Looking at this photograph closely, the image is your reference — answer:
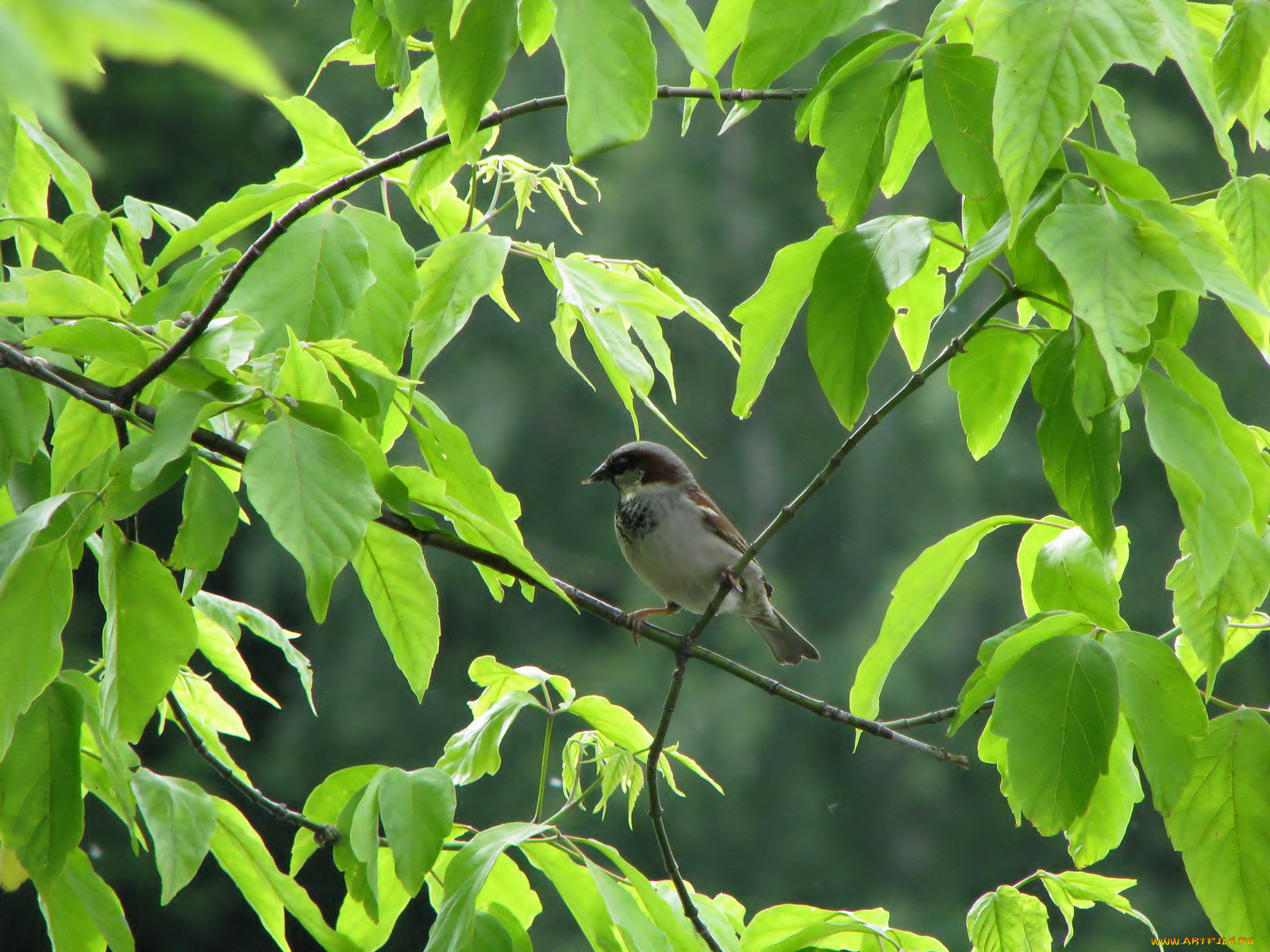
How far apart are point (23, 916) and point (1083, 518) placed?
9229 mm

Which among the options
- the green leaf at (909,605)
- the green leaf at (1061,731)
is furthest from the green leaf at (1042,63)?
the green leaf at (909,605)

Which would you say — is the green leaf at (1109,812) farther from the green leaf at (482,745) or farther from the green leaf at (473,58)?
the green leaf at (473,58)

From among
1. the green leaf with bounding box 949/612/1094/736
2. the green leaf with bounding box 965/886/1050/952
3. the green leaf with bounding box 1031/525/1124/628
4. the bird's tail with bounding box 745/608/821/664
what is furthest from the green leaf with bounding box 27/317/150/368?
the bird's tail with bounding box 745/608/821/664

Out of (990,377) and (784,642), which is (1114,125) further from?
(784,642)

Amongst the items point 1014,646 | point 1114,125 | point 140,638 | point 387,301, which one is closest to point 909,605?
point 1014,646

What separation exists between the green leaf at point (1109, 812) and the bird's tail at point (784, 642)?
2.64 metres

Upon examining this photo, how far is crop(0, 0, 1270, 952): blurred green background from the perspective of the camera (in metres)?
8.30

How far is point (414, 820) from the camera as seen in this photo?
107 centimetres

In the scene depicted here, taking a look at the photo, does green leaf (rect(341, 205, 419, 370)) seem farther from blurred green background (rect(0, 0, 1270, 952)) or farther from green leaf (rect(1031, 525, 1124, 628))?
blurred green background (rect(0, 0, 1270, 952))

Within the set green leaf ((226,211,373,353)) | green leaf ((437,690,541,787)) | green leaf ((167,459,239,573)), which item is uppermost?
green leaf ((226,211,373,353))

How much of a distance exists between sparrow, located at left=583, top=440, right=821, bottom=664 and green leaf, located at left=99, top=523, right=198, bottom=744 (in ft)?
7.68

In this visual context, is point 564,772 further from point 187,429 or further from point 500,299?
point 187,429

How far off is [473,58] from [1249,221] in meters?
0.54

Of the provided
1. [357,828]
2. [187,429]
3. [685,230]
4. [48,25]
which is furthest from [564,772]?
[685,230]
